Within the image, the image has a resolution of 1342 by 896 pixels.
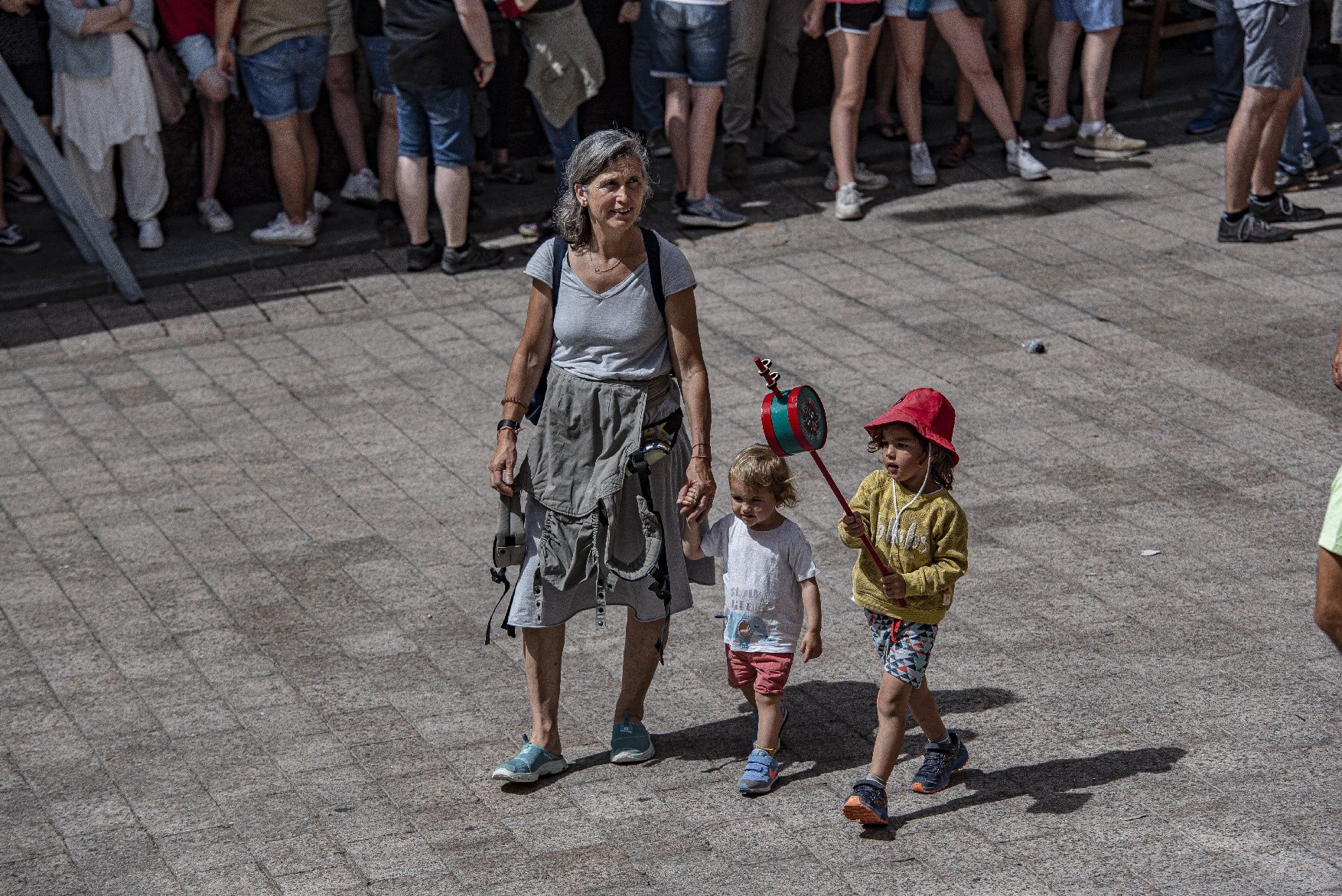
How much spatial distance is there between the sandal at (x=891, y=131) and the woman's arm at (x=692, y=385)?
275 inches

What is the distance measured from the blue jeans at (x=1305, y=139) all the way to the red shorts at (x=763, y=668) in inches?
277

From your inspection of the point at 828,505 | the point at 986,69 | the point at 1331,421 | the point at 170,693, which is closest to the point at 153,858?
the point at 170,693

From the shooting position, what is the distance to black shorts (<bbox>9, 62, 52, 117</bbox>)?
10.3 meters

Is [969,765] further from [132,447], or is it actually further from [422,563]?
[132,447]

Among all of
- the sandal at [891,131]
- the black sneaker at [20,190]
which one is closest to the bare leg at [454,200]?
the black sneaker at [20,190]

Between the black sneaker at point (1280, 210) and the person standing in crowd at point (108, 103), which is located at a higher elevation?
the person standing in crowd at point (108, 103)

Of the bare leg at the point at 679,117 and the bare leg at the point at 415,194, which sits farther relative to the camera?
the bare leg at the point at 679,117

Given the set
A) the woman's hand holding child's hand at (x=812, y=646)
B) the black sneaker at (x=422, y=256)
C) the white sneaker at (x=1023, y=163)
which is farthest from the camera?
the white sneaker at (x=1023, y=163)

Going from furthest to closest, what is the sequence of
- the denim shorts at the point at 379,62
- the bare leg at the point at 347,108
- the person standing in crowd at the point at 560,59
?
the bare leg at the point at 347,108 → the denim shorts at the point at 379,62 → the person standing in crowd at the point at 560,59

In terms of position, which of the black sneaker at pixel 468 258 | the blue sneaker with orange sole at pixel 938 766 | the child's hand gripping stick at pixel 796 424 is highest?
the child's hand gripping stick at pixel 796 424

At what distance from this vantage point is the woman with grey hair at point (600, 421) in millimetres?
5492

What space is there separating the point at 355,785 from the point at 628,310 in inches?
65.8

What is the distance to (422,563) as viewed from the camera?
7.20m

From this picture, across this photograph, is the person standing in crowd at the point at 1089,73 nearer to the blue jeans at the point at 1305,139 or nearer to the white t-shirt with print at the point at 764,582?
the blue jeans at the point at 1305,139
